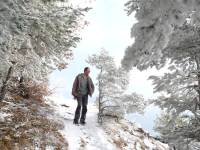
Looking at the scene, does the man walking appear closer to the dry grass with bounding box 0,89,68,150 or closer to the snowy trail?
the snowy trail

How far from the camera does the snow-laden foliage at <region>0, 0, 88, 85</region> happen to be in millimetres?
8227

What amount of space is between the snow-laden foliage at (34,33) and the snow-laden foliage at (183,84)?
135 inches

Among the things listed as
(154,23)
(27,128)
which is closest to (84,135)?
(27,128)

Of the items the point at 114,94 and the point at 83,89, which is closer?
the point at 83,89

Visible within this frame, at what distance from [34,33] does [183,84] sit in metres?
5.96

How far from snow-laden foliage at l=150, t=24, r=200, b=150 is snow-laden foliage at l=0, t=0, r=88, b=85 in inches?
135

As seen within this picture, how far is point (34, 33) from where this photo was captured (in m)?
10.3

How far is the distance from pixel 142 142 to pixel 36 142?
637cm

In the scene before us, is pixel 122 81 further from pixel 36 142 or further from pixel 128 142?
pixel 36 142

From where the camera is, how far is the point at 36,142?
37.0ft

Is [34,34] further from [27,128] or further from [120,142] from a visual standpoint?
[120,142]

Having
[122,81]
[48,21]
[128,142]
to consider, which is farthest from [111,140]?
[48,21]

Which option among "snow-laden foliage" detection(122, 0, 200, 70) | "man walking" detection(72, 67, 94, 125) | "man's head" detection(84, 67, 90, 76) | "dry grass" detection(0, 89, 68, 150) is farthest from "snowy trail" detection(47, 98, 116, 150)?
"snow-laden foliage" detection(122, 0, 200, 70)

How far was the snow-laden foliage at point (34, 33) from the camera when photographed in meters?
8.23
